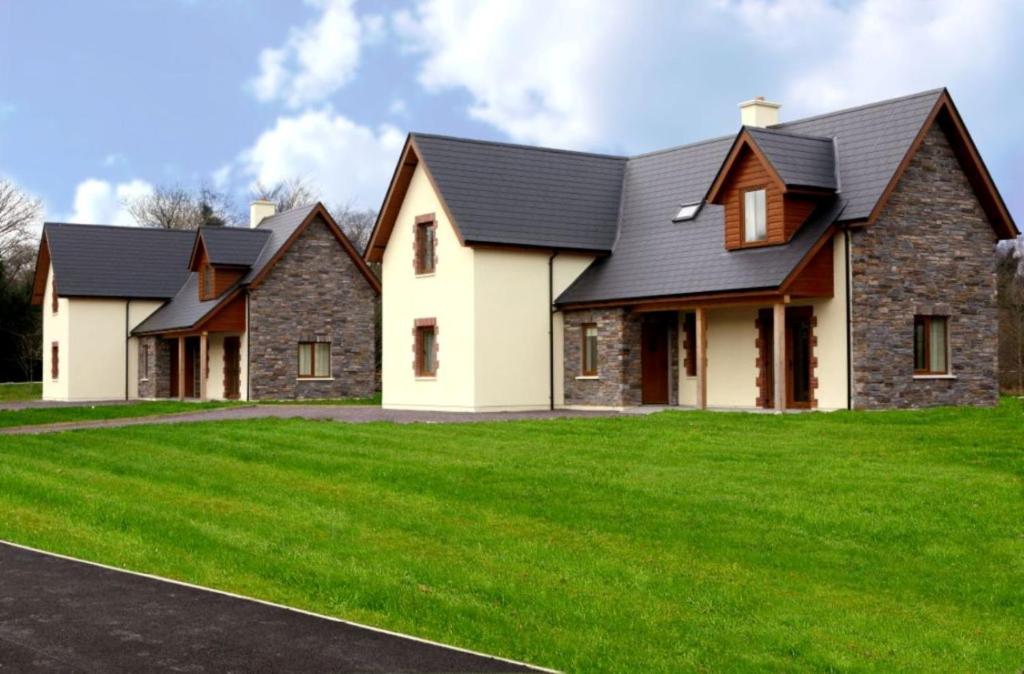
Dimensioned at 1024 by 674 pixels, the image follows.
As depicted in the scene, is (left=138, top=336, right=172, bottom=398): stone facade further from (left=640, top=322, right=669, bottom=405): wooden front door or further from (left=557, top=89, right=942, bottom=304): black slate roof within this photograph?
(left=640, top=322, right=669, bottom=405): wooden front door

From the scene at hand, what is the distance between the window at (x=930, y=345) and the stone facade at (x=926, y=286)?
0.63 feet

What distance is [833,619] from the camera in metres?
10.3

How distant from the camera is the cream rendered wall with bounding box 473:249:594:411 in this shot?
30828 millimetres

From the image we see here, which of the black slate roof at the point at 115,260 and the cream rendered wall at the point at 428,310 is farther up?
the black slate roof at the point at 115,260

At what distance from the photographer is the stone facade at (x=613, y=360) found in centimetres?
3042

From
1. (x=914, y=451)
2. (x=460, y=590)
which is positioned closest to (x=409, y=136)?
(x=914, y=451)

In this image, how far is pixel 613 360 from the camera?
3061 centimetres

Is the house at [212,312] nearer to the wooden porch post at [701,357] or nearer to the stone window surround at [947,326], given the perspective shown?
the wooden porch post at [701,357]

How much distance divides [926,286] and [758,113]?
258 inches

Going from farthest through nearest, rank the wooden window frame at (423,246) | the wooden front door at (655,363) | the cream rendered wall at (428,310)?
the wooden window frame at (423,246) → the wooden front door at (655,363) → the cream rendered wall at (428,310)

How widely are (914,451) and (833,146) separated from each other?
447 inches

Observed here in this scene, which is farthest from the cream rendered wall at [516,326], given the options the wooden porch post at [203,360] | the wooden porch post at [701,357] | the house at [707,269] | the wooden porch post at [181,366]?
the wooden porch post at [181,366]

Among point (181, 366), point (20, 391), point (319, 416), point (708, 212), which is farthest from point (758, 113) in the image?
point (20, 391)

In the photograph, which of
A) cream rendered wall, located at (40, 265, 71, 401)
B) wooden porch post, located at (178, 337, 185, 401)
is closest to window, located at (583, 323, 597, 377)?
wooden porch post, located at (178, 337, 185, 401)
